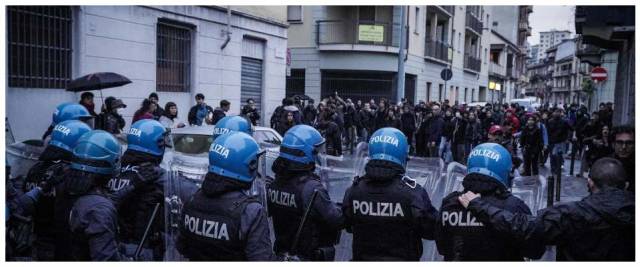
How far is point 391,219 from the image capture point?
3.60 meters

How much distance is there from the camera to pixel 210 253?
3094mm

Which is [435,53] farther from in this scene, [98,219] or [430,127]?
[98,219]

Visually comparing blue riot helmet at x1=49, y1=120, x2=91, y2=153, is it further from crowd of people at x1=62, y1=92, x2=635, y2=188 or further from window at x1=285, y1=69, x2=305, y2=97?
window at x1=285, y1=69, x2=305, y2=97

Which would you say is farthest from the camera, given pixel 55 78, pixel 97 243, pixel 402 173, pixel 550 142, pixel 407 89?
pixel 407 89

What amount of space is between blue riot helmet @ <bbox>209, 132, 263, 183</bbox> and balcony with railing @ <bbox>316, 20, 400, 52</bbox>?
22.8 metres

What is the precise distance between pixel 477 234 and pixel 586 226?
56 cm

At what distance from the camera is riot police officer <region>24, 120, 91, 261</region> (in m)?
3.84

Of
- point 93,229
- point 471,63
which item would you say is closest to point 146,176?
point 93,229

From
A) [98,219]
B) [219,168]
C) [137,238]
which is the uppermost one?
[219,168]

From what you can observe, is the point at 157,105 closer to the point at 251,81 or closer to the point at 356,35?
the point at 251,81

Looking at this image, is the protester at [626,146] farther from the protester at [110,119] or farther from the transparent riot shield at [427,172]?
the protester at [110,119]

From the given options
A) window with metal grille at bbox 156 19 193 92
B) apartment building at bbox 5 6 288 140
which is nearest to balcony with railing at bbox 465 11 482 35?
apartment building at bbox 5 6 288 140

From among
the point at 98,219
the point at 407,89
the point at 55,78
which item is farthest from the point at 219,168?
the point at 407,89

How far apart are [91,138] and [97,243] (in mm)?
714
